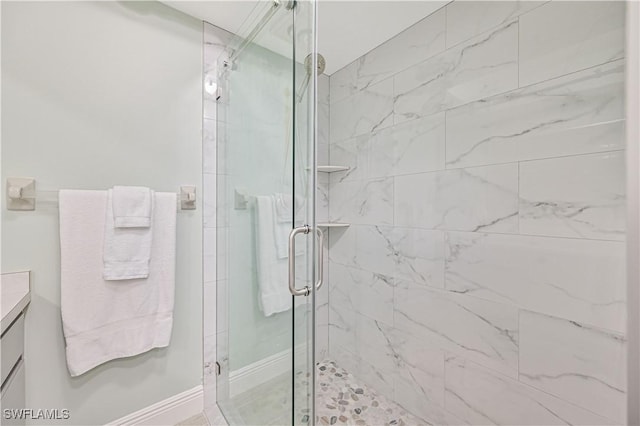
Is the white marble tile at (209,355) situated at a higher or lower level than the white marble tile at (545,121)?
lower

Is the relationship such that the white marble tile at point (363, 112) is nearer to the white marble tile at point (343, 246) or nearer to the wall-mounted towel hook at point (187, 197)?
the white marble tile at point (343, 246)

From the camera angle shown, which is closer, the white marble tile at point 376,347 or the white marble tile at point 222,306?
the white marble tile at point 222,306

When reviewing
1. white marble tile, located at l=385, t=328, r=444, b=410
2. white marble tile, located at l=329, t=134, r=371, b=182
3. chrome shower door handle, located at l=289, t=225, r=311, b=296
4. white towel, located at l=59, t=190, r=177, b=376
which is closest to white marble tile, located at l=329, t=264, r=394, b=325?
white marble tile, located at l=385, t=328, r=444, b=410

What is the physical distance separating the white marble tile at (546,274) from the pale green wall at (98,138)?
1.42 meters

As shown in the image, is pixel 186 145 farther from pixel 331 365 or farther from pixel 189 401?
pixel 331 365

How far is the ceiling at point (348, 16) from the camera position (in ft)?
4.61

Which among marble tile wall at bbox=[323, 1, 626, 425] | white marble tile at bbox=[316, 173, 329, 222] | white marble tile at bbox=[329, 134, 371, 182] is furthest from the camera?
white marble tile at bbox=[316, 173, 329, 222]

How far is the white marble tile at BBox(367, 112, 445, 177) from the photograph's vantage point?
4.78 feet

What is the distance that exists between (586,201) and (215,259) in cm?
173

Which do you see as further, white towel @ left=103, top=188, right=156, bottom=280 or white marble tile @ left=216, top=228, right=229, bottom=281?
white marble tile @ left=216, top=228, right=229, bottom=281

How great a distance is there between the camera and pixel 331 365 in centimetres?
207

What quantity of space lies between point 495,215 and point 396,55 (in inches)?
43.9

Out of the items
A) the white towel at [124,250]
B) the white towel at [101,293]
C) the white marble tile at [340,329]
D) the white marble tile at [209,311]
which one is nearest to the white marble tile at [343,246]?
the white marble tile at [340,329]

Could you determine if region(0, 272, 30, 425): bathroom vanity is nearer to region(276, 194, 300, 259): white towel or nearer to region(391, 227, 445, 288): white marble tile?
region(276, 194, 300, 259): white towel
